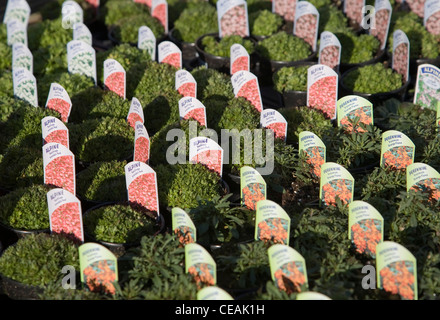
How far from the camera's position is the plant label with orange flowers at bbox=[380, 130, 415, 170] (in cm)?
371

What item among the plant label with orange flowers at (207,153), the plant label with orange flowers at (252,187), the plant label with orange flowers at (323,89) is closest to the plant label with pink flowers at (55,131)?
the plant label with orange flowers at (207,153)

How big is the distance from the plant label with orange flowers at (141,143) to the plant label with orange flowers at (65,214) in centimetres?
74

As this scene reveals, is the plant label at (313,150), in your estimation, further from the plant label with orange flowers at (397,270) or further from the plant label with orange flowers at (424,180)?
the plant label with orange flowers at (397,270)

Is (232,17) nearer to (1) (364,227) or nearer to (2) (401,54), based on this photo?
(2) (401,54)

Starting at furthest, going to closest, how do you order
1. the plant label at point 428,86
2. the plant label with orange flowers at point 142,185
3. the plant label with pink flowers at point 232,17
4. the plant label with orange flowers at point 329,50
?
the plant label with pink flowers at point 232,17 < the plant label with orange flowers at point 329,50 < the plant label at point 428,86 < the plant label with orange flowers at point 142,185

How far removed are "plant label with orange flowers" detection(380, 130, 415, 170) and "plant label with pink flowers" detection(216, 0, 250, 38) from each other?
253 centimetres

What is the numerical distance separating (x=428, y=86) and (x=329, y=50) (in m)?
0.92

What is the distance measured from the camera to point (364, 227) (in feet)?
10.1

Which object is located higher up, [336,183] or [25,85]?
[25,85]

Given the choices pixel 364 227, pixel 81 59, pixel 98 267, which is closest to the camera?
pixel 98 267

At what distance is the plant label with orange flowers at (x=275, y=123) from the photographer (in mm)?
4145

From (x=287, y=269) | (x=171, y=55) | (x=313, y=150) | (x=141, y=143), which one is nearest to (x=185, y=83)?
(x=171, y=55)

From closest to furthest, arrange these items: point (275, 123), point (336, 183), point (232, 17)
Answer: point (336, 183), point (275, 123), point (232, 17)

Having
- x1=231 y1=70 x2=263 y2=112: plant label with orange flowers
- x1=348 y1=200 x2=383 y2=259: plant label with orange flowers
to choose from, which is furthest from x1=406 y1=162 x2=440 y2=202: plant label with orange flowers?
x1=231 y1=70 x2=263 y2=112: plant label with orange flowers
